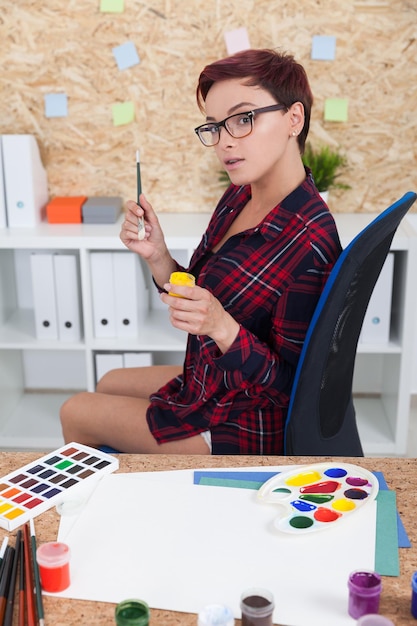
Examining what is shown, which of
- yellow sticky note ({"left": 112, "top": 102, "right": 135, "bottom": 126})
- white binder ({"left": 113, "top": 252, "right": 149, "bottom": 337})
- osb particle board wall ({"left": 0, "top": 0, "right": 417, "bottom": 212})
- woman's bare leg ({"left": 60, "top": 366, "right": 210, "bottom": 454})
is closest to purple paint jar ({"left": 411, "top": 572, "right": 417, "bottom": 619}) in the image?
woman's bare leg ({"left": 60, "top": 366, "right": 210, "bottom": 454})

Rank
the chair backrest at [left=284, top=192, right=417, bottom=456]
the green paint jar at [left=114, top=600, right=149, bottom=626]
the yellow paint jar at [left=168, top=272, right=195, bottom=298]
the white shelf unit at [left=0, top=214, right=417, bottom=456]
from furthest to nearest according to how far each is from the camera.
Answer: the white shelf unit at [left=0, top=214, right=417, bottom=456]
the chair backrest at [left=284, top=192, right=417, bottom=456]
the yellow paint jar at [left=168, top=272, right=195, bottom=298]
the green paint jar at [left=114, top=600, right=149, bottom=626]

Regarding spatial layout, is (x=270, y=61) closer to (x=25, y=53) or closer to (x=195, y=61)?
(x=195, y=61)

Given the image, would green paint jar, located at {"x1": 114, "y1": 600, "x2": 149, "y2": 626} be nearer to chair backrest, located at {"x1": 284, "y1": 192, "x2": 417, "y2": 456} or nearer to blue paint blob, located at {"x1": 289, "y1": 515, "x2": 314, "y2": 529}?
blue paint blob, located at {"x1": 289, "y1": 515, "x2": 314, "y2": 529}

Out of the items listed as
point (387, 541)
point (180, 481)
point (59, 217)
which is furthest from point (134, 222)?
point (59, 217)

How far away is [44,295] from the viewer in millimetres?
2902

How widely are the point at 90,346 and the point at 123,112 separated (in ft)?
2.87

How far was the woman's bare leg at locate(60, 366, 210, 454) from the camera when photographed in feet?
5.80

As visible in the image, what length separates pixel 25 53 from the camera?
118 inches

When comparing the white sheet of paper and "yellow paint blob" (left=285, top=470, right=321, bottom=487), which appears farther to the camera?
"yellow paint blob" (left=285, top=470, right=321, bottom=487)

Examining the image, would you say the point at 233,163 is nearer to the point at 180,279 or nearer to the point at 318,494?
the point at 180,279

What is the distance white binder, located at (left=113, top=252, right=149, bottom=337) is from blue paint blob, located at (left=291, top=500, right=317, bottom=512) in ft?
5.61

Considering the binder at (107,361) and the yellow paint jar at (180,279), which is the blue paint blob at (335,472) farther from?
the binder at (107,361)

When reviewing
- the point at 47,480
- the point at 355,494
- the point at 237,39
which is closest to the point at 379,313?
the point at 237,39

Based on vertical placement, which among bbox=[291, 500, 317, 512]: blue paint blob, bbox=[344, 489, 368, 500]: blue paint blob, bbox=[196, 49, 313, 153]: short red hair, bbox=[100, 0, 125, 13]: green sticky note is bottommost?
bbox=[291, 500, 317, 512]: blue paint blob
